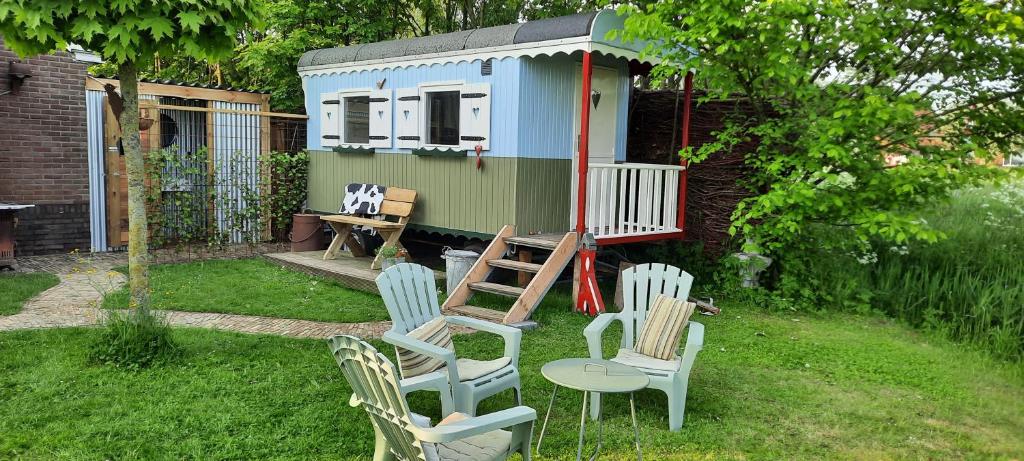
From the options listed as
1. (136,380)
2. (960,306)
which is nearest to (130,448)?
(136,380)

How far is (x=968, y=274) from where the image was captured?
719cm

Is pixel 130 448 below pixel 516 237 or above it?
below

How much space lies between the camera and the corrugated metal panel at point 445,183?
25.8 feet

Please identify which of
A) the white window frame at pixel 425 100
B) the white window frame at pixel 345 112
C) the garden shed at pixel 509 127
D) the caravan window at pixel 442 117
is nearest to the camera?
the garden shed at pixel 509 127

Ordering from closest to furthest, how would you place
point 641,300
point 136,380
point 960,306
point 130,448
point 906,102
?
point 130,448
point 136,380
point 641,300
point 906,102
point 960,306

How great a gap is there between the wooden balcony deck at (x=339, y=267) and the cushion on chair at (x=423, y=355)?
3312mm

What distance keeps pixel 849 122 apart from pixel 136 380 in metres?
5.99

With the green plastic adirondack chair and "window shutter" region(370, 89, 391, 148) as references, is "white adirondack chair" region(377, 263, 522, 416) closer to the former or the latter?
the green plastic adirondack chair

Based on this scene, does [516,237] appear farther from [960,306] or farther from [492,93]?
[960,306]

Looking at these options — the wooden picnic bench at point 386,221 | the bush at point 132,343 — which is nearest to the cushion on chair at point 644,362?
the bush at point 132,343

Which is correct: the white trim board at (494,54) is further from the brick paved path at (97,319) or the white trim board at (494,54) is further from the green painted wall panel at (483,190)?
the brick paved path at (97,319)

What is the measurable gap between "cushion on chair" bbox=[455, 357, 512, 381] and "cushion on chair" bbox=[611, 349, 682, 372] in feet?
2.31

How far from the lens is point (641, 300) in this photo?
5.11 m

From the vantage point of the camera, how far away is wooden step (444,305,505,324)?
21.8 feet
